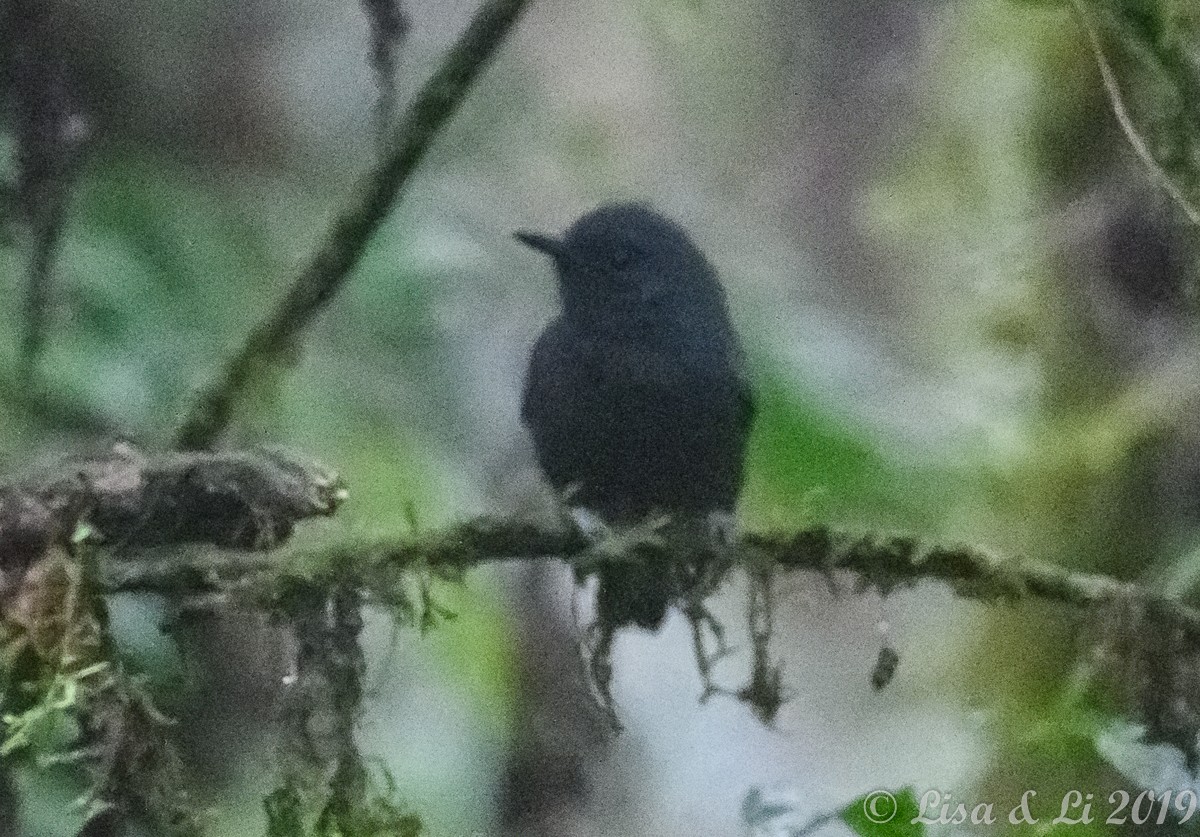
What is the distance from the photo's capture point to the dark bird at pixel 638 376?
3.08 ft

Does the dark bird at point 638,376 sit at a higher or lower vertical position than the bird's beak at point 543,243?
lower

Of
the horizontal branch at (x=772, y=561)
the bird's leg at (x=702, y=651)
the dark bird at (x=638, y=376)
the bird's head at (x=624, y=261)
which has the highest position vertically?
the bird's head at (x=624, y=261)

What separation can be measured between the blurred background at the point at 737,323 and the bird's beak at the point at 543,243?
13 mm

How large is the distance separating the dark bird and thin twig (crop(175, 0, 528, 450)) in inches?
4.5

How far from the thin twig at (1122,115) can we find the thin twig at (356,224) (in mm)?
466

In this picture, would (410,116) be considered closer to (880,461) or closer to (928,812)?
(880,461)

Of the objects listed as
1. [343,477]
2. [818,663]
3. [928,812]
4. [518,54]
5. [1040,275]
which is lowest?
[928,812]

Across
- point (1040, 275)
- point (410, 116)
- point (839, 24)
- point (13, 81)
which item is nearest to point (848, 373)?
point (1040, 275)

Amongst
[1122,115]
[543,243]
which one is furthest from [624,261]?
[1122,115]

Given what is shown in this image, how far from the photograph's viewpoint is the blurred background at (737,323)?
3.07 feet

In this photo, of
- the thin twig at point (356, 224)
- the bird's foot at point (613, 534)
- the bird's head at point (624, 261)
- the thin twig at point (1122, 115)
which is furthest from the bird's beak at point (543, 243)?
the thin twig at point (1122, 115)

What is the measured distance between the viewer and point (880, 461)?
3.14ft

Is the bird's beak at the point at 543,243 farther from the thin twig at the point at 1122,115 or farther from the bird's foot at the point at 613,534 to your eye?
the thin twig at the point at 1122,115

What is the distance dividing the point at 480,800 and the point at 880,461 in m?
0.42
